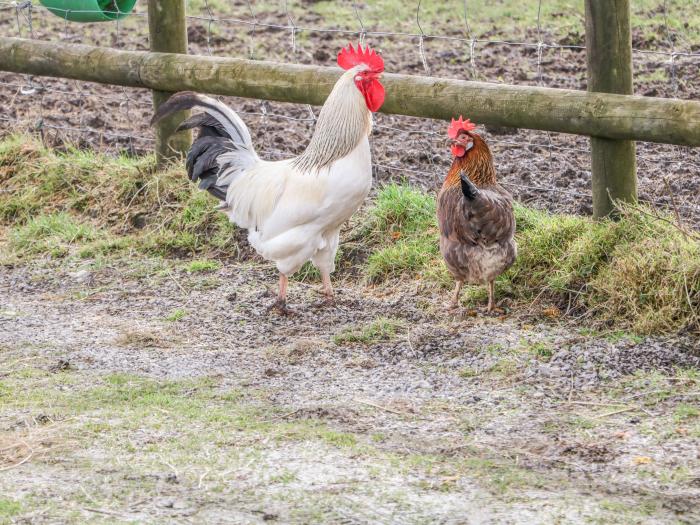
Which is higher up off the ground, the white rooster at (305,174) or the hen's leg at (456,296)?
the white rooster at (305,174)

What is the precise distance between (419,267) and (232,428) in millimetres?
2306

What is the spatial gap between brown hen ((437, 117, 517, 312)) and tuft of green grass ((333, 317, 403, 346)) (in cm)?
46

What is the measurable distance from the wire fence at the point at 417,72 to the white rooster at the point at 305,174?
3.65 feet

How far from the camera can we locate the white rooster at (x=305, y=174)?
20.2 ft

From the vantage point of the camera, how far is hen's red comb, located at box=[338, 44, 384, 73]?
242 inches

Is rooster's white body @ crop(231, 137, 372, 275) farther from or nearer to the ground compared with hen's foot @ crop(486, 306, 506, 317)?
farther from the ground

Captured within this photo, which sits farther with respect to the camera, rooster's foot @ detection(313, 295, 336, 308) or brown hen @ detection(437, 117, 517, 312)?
rooster's foot @ detection(313, 295, 336, 308)

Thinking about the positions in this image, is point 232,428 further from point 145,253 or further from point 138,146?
point 138,146

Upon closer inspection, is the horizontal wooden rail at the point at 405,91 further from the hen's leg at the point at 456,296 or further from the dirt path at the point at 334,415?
the dirt path at the point at 334,415

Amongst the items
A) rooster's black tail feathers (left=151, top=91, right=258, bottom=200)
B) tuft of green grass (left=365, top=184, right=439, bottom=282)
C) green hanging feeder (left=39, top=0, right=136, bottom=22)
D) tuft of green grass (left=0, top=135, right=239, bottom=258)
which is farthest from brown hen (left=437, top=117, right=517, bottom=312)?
green hanging feeder (left=39, top=0, right=136, bottom=22)

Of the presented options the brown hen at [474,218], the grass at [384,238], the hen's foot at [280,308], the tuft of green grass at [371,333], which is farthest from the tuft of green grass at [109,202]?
the brown hen at [474,218]

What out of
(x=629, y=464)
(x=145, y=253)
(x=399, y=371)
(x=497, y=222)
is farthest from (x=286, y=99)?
(x=629, y=464)

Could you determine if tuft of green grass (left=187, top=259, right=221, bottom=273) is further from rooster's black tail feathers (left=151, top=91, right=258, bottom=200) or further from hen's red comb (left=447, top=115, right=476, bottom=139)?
hen's red comb (left=447, top=115, right=476, bottom=139)

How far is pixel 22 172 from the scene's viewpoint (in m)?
8.55
